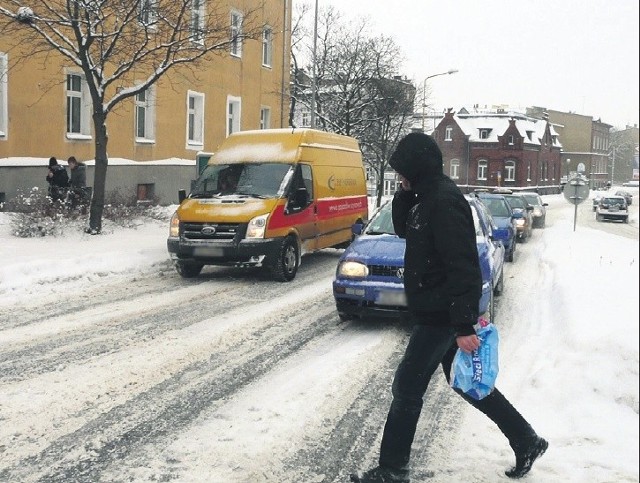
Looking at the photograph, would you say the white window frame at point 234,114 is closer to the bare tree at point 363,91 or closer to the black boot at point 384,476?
the bare tree at point 363,91

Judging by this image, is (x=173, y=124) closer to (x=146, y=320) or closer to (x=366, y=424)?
(x=146, y=320)

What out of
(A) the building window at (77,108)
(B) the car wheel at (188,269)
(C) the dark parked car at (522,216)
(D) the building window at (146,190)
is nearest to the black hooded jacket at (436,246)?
(B) the car wheel at (188,269)

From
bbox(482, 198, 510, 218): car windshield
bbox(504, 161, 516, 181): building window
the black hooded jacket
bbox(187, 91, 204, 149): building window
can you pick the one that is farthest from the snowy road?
bbox(504, 161, 516, 181): building window

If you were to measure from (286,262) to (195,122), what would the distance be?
18739mm

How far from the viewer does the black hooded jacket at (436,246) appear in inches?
143

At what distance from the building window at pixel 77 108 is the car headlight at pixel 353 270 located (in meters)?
16.4

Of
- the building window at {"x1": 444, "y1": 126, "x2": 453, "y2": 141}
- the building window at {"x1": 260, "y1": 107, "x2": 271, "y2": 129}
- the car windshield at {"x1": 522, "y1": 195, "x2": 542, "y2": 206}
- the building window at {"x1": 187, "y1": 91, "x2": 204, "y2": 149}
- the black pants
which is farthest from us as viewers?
the building window at {"x1": 444, "y1": 126, "x2": 453, "y2": 141}

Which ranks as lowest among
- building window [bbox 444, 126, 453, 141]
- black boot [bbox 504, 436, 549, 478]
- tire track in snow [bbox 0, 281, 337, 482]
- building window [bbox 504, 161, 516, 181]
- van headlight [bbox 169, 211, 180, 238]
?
tire track in snow [bbox 0, 281, 337, 482]

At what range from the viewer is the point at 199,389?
5801mm

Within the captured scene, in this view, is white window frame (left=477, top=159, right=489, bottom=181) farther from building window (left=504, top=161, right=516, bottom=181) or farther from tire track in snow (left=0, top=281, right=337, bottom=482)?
tire track in snow (left=0, top=281, right=337, bottom=482)

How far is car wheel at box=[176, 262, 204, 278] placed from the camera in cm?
1202

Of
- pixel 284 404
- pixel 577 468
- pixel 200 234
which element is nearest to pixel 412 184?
pixel 577 468

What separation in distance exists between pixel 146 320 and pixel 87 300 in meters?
1.70

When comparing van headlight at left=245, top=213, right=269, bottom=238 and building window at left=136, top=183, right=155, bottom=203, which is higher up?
building window at left=136, top=183, right=155, bottom=203
